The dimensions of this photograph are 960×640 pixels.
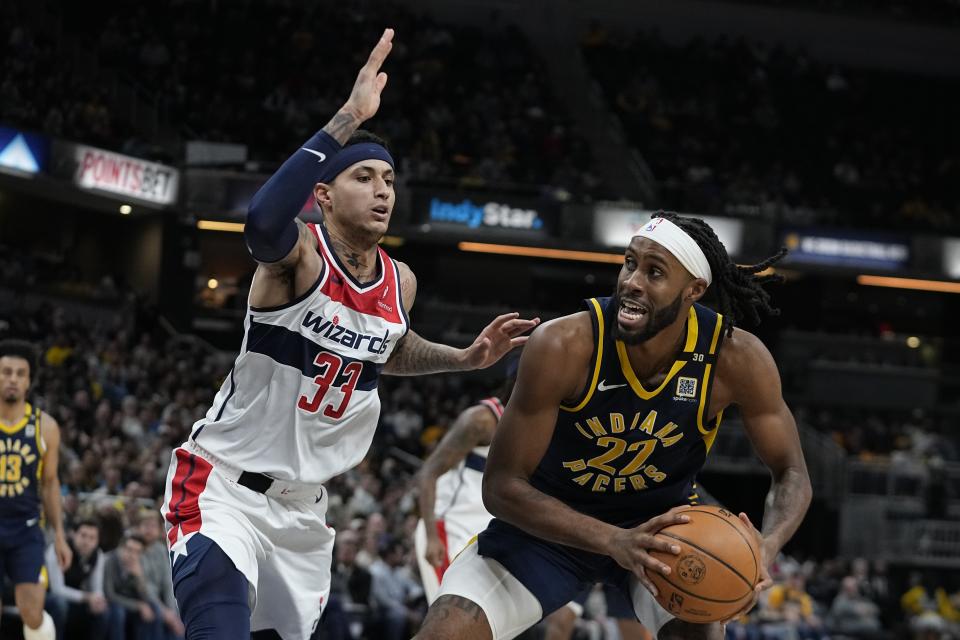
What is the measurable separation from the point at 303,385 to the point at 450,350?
82cm

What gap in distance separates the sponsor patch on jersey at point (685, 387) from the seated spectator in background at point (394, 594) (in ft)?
24.2

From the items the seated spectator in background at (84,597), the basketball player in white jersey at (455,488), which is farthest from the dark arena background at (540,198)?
the basketball player in white jersey at (455,488)

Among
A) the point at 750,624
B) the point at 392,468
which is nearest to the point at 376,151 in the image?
the point at 750,624

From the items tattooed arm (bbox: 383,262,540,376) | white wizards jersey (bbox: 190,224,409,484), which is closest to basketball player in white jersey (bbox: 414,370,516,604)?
tattooed arm (bbox: 383,262,540,376)

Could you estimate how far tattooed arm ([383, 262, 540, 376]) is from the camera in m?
5.14

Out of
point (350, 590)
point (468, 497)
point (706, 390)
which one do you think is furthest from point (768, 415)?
point (350, 590)

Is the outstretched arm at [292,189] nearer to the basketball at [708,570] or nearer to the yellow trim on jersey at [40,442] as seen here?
the basketball at [708,570]

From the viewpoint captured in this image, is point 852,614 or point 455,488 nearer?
point 455,488

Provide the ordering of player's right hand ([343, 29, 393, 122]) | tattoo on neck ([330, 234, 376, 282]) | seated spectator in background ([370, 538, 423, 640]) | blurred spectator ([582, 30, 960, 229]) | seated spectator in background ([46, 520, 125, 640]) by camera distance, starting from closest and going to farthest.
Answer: player's right hand ([343, 29, 393, 122])
tattoo on neck ([330, 234, 376, 282])
seated spectator in background ([46, 520, 125, 640])
seated spectator in background ([370, 538, 423, 640])
blurred spectator ([582, 30, 960, 229])

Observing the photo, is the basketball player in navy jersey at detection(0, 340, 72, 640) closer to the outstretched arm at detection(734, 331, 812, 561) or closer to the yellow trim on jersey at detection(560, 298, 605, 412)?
the yellow trim on jersey at detection(560, 298, 605, 412)

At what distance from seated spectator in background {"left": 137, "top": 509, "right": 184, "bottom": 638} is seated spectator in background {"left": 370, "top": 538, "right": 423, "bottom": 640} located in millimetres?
1917

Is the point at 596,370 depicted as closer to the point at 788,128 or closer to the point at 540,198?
the point at 540,198

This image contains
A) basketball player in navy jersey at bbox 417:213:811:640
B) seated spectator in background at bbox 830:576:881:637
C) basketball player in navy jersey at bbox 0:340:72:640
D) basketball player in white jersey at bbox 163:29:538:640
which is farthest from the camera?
seated spectator in background at bbox 830:576:881:637

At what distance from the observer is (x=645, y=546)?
A: 4.11 m
